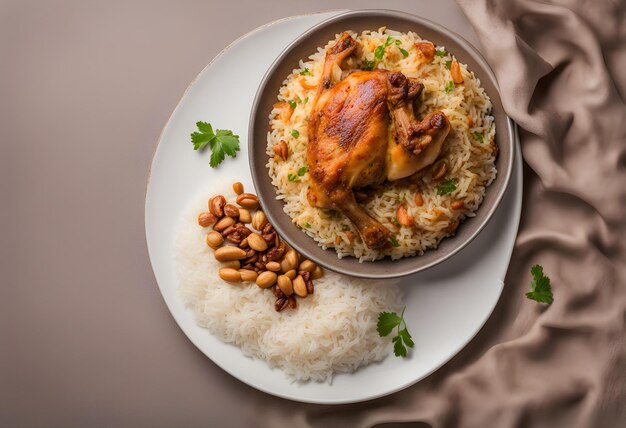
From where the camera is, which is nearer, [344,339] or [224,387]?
[344,339]

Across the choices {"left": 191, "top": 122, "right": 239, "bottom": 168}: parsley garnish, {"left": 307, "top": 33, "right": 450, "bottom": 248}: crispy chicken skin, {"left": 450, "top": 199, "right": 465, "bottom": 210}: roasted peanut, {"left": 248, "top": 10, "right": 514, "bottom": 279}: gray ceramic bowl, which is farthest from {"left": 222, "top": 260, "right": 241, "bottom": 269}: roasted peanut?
{"left": 450, "top": 199, "right": 465, "bottom": 210}: roasted peanut

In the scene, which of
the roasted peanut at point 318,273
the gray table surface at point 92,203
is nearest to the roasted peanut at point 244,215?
the roasted peanut at point 318,273

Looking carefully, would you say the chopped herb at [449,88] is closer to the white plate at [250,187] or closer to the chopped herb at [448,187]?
the chopped herb at [448,187]

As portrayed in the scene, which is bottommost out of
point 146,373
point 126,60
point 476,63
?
point 146,373

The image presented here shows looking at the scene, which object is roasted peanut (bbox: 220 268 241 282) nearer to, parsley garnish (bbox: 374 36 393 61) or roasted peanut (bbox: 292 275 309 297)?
roasted peanut (bbox: 292 275 309 297)

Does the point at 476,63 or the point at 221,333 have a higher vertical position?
the point at 476,63

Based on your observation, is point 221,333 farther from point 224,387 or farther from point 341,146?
point 341,146

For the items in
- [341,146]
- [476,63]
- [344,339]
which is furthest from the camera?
[344,339]

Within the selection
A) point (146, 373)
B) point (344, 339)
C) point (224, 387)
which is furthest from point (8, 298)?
point (344, 339)

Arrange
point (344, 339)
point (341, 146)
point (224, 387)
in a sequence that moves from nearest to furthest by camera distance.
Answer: point (341, 146)
point (344, 339)
point (224, 387)
